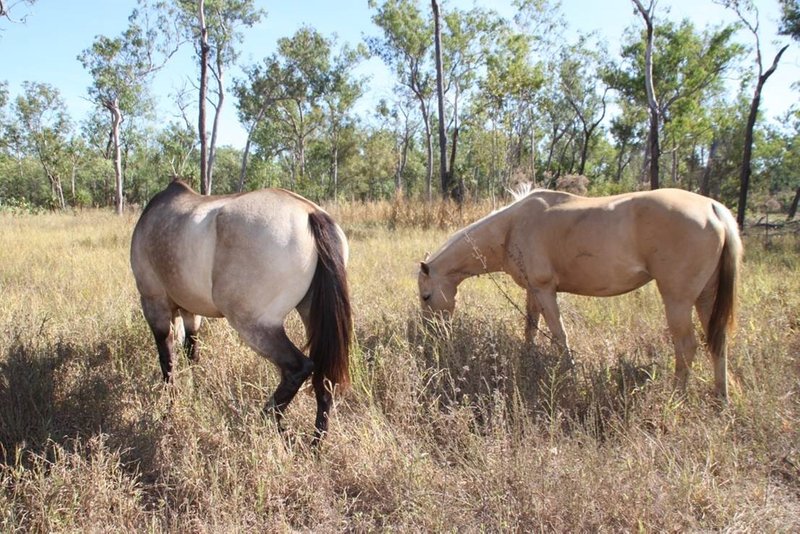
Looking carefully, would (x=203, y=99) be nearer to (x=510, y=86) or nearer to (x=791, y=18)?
(x=510, y=86)

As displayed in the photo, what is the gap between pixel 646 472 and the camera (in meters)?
2.29

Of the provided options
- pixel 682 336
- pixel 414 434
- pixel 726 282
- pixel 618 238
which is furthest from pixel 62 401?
pixel 726 282

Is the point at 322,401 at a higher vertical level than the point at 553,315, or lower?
lower

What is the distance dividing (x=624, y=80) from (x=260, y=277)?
2919cm

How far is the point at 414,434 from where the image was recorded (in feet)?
→ 9.31

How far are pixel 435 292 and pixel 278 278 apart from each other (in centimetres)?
210

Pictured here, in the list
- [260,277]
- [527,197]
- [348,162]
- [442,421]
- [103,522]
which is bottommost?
[103,522]

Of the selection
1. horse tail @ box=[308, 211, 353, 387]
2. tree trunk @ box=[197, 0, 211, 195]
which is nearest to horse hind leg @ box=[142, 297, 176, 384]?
horse tail @ box=[308, 211, 353, 387]

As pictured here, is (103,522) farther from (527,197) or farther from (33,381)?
(527,197)

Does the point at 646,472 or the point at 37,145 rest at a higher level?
the point at 37,145

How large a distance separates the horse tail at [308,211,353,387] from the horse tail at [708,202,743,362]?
2493mm

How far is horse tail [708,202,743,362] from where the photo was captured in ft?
10.9

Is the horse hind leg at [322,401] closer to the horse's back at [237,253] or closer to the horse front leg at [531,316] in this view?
the horse's back at [237,253]

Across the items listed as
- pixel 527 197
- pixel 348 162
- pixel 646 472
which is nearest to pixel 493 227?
pixel 527 197
